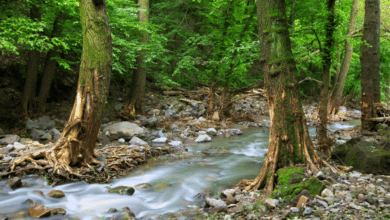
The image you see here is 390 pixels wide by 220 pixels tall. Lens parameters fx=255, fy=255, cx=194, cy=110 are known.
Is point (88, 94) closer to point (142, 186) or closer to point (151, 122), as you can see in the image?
point (142, 186)

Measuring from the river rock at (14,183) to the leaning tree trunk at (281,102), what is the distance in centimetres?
449

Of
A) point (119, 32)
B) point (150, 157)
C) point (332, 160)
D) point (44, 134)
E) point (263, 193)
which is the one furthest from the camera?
point (119, 32)

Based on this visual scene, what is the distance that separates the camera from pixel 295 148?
179 inches

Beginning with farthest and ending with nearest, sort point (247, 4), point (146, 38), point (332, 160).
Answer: point (247, 4) < point (146, 38) < point (332, 160)

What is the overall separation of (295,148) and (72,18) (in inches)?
347

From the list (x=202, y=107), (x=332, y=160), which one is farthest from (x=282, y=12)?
(x=202, y=107)

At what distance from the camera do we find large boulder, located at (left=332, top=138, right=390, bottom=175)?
4.79 m

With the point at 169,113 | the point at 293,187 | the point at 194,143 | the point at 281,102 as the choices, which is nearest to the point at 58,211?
the point at 293,187

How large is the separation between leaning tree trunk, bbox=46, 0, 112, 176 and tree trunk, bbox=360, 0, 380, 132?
23.4 feet

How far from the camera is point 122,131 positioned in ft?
30.9

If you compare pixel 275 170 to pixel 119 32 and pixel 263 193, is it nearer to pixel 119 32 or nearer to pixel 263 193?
pixel 263 193

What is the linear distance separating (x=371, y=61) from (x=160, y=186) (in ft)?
22.5

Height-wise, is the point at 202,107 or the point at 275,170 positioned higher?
the point at 202,107

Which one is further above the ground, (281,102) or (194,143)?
(281,102)
